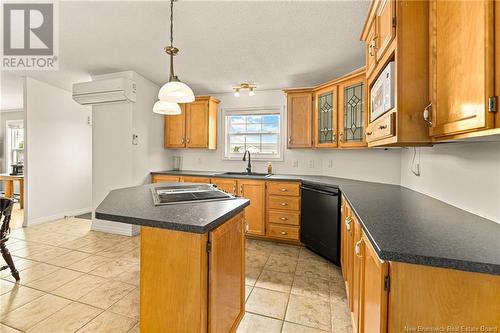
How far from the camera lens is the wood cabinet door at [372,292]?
0.87 metres

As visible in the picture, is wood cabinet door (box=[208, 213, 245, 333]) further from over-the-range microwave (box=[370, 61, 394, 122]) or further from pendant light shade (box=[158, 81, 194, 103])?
over-the-range microwave (box=[370, 61, 394, 122])

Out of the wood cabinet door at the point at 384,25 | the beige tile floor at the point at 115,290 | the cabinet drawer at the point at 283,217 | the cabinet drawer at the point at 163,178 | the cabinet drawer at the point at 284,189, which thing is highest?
the wood cabinet door at the point at 384,25

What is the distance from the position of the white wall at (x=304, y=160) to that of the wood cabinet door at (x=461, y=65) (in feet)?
6.02

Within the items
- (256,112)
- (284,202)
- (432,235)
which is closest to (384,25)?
(432,235)

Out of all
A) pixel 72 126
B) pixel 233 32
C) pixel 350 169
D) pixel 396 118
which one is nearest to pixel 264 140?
pixel 350 169

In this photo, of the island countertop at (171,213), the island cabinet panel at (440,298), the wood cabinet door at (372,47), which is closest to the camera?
the island cabinet panel at (440,298)

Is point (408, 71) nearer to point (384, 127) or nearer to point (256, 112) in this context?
point (384, 127)

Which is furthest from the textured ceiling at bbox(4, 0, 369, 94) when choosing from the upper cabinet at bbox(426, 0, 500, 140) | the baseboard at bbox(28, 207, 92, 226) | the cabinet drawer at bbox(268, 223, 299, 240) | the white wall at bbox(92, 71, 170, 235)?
the baseboard at bbox(28, 207, 92, 226)

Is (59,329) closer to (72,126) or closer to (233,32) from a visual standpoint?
(233,32)

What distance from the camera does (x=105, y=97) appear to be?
3.34 meters

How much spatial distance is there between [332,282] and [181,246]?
1793 mm

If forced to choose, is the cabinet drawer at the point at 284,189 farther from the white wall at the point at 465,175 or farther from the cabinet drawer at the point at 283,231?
the white wall at the point at 465,175

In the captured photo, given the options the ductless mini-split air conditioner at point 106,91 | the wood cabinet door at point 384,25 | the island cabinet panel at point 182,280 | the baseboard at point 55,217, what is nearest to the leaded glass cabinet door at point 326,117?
the wood cabinet door at point 384,25

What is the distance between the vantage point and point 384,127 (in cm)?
144
